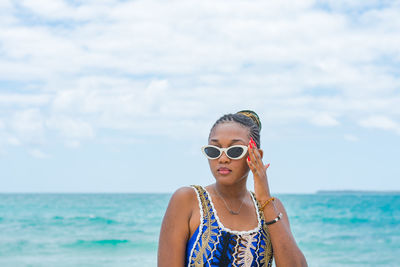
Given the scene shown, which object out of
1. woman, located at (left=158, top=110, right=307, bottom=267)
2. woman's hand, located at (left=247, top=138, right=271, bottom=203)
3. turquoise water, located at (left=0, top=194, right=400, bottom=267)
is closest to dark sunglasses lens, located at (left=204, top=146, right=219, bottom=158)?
woman, located at (left=158, top=110, right=307, bottom=267)

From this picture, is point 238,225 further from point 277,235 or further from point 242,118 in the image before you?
point 242,118

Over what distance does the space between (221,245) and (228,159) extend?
1.46ft

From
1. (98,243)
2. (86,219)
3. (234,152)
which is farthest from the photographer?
(86,219)

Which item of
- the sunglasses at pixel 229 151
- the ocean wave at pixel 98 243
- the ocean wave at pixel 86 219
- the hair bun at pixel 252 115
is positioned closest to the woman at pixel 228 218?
Answer: the sunglasses at pixel 229 151

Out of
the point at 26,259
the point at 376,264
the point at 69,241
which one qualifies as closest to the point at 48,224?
the point at 69,241

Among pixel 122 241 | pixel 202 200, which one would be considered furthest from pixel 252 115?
pixel 122 241

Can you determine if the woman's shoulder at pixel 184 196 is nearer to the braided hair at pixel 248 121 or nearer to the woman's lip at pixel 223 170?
the woman's lip at pixel 223 170

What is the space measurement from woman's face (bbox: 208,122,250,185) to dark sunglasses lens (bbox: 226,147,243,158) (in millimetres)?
22

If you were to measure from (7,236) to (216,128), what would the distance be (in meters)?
22.0

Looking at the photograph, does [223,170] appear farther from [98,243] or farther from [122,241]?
[122,241]

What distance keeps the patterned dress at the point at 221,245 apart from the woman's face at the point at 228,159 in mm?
151

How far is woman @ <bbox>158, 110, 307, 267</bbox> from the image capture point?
2986 mm

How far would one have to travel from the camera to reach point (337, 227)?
30750mm

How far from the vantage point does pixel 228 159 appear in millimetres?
3068
